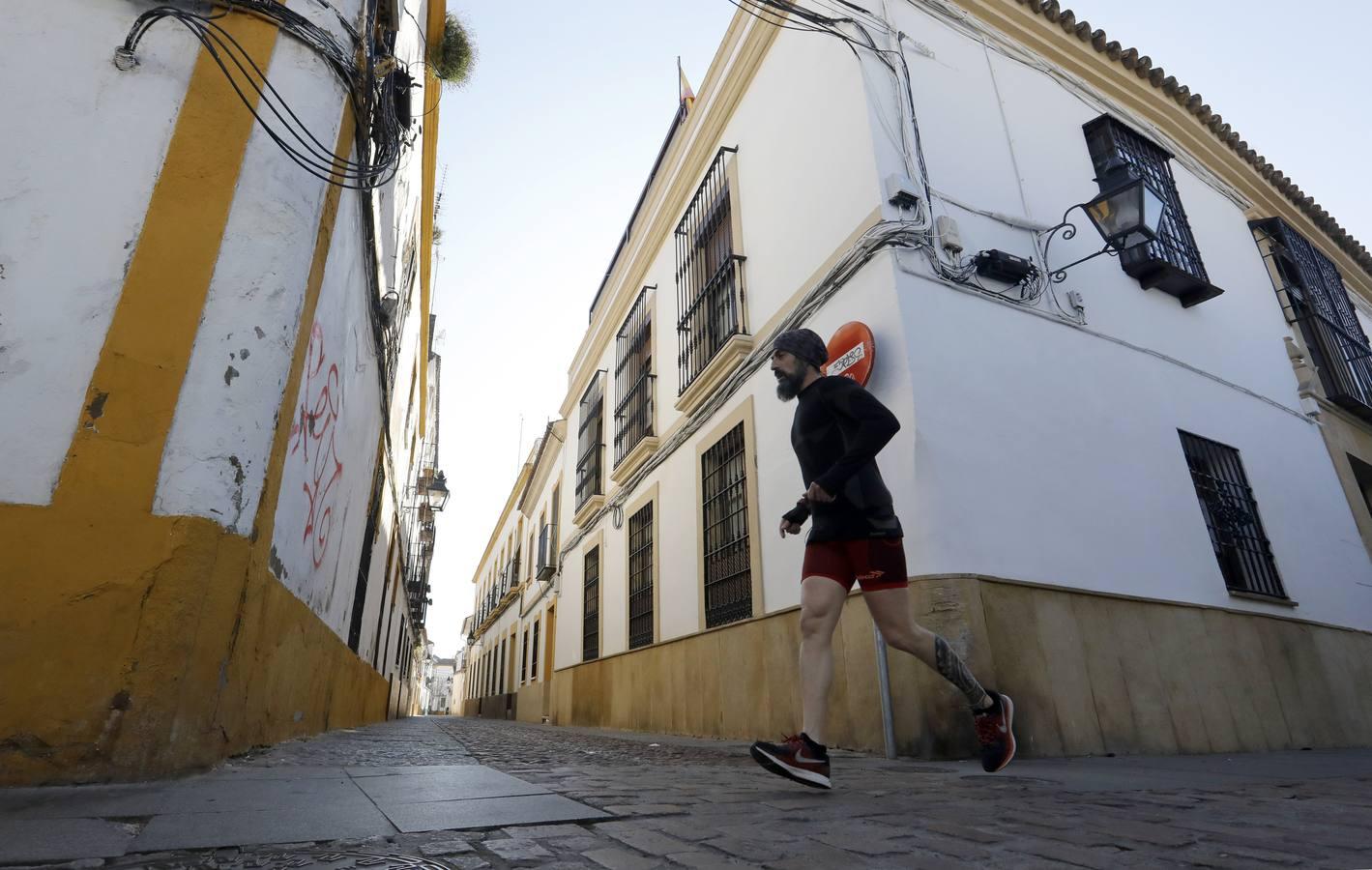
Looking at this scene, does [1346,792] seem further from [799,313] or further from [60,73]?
[60,73]

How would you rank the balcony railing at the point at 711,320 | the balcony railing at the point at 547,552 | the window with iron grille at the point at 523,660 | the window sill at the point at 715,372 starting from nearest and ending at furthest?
the window sill at the point at 715,372
the balcony railing at the point at 711,320
the balcony railing at the point at 547,552
the window with iron grille at the point at 523,660

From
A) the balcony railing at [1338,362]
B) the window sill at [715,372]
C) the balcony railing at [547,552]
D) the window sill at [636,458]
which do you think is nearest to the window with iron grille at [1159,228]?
the balcony railing at [1338,362]

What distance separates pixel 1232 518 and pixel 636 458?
5797 millimetres

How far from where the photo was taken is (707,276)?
7.48 metres

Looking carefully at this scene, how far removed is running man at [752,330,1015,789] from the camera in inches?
91.7

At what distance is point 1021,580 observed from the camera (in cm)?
388

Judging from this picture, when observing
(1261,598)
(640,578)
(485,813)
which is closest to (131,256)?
(485,813)

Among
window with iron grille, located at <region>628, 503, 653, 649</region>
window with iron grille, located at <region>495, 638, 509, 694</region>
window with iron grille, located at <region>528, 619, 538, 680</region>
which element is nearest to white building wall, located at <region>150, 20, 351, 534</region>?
window with iron grille, located at <region>628, 503, 653, 649</region>

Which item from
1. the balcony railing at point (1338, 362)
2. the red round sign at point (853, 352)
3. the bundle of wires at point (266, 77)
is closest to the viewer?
the bundle of wires at point (266, 77)

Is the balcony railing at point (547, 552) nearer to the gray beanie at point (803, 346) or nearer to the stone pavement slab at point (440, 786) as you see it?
the stone pavement slab at point (440, 786)

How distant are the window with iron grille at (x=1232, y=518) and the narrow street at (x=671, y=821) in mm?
3096

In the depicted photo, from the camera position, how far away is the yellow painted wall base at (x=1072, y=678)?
355 cm

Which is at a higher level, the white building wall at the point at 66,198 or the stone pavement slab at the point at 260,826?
the white building wall at the point at 66,198

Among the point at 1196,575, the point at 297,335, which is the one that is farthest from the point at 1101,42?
the point at 297,335
